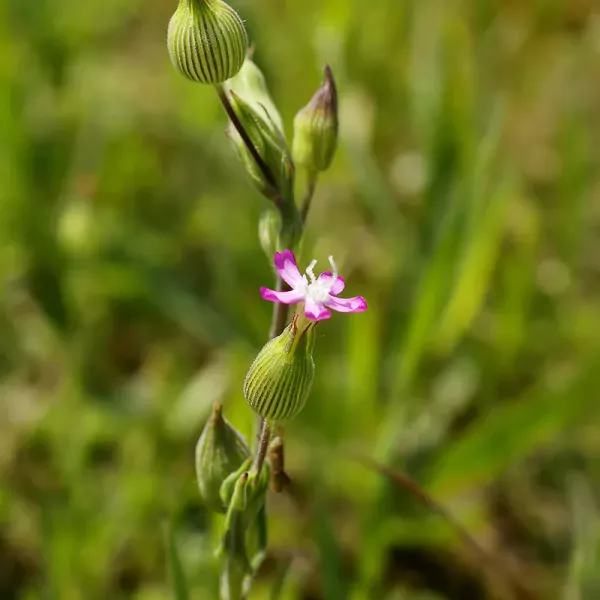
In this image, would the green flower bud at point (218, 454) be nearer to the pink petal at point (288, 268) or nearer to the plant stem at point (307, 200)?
the pink petal at point (288, 268)

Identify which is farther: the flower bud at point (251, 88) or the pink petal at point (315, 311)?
the flower bud at point (251, 88)

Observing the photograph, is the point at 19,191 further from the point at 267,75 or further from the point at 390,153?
the point at 390,153

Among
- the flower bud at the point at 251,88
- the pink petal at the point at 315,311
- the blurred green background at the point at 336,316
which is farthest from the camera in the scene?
the blurred green background at the point at 336,316

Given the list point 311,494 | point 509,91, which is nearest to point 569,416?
point 311,494

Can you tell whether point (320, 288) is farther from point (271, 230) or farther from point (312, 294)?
point (271, 230)

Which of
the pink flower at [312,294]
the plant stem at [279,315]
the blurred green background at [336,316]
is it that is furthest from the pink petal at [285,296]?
the blurred green background at [336,316]

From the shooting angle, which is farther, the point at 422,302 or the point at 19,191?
the point at 19,191

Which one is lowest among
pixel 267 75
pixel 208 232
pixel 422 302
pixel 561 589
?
pixel 561 589

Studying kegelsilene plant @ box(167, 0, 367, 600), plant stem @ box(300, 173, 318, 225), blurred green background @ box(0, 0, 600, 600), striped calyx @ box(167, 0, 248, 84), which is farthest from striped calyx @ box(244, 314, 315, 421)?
blurred green background @ box(0, 0, 600, 600)

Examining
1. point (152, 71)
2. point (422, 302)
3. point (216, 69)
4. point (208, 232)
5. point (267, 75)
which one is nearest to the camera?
point (216, 69)
